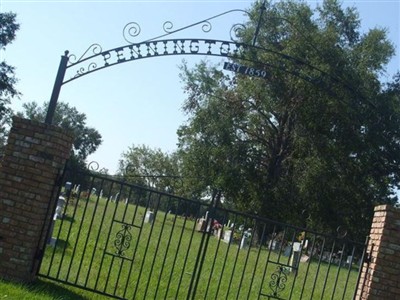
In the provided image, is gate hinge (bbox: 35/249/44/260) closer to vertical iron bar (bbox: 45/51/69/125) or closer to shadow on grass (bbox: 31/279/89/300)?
shadow on grass (bbox: 31/279/89/300)

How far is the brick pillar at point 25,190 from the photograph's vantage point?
6.89m

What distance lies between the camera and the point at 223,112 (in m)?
27.8

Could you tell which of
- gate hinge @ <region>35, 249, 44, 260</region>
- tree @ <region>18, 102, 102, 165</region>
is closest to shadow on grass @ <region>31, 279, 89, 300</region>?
gate hinge @ <region>35, 249, 44, 260</region>

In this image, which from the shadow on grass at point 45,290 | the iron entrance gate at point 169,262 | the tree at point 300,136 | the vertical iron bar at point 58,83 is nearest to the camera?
the shadow on grass at point 45,290

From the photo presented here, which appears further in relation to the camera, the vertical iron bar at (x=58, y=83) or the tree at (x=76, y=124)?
the tree at (x=76, y=124)

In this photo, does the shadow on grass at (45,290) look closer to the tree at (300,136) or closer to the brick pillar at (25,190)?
the brick pillar at (25,190)

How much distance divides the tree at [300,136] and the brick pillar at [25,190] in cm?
1867

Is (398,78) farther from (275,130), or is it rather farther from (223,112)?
(223,112)

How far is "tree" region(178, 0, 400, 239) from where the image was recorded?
1013 inches

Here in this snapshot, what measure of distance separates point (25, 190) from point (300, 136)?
2149 cm

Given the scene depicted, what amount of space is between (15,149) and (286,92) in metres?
20.9

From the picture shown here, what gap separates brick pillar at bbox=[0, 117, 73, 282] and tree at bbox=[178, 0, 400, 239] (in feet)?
61.2

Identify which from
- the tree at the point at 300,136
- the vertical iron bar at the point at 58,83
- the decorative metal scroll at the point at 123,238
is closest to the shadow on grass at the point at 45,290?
the decorative metal scroll at the point at 123,238

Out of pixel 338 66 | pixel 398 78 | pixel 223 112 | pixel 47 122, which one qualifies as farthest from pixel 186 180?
pixel 47 122
